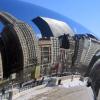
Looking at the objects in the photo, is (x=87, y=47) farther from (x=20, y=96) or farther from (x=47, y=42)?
(x=20, y=96)

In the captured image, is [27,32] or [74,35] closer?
[27,32]

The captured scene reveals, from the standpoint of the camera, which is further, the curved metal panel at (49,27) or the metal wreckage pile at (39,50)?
the curved metal panel at (49,27)

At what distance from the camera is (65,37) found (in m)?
57.8

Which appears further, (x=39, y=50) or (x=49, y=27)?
(x=49, y=27)

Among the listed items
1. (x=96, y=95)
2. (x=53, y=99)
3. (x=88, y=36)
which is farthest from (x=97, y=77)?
(x=88, y=36)

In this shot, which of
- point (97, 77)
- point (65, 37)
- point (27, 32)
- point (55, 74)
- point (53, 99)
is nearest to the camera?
point (97, 77)

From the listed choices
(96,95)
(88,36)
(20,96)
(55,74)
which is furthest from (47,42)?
(96,95)

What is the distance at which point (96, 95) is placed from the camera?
11.5 meters

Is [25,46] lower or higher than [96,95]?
lower

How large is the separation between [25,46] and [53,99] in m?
19.4

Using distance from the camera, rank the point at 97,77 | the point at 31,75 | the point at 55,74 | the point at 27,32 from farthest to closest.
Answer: the point at 55,74 < the point at 27,32 < the point at 31,75 < the point at 97,77

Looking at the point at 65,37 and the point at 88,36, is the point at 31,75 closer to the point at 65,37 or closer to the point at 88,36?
the point at 65,37

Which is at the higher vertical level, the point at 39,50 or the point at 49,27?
the point at 49,27

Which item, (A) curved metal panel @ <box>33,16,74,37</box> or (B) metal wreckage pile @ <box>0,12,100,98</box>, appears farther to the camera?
(A) curved metal panel @ <box>33,16,74,37</box>
